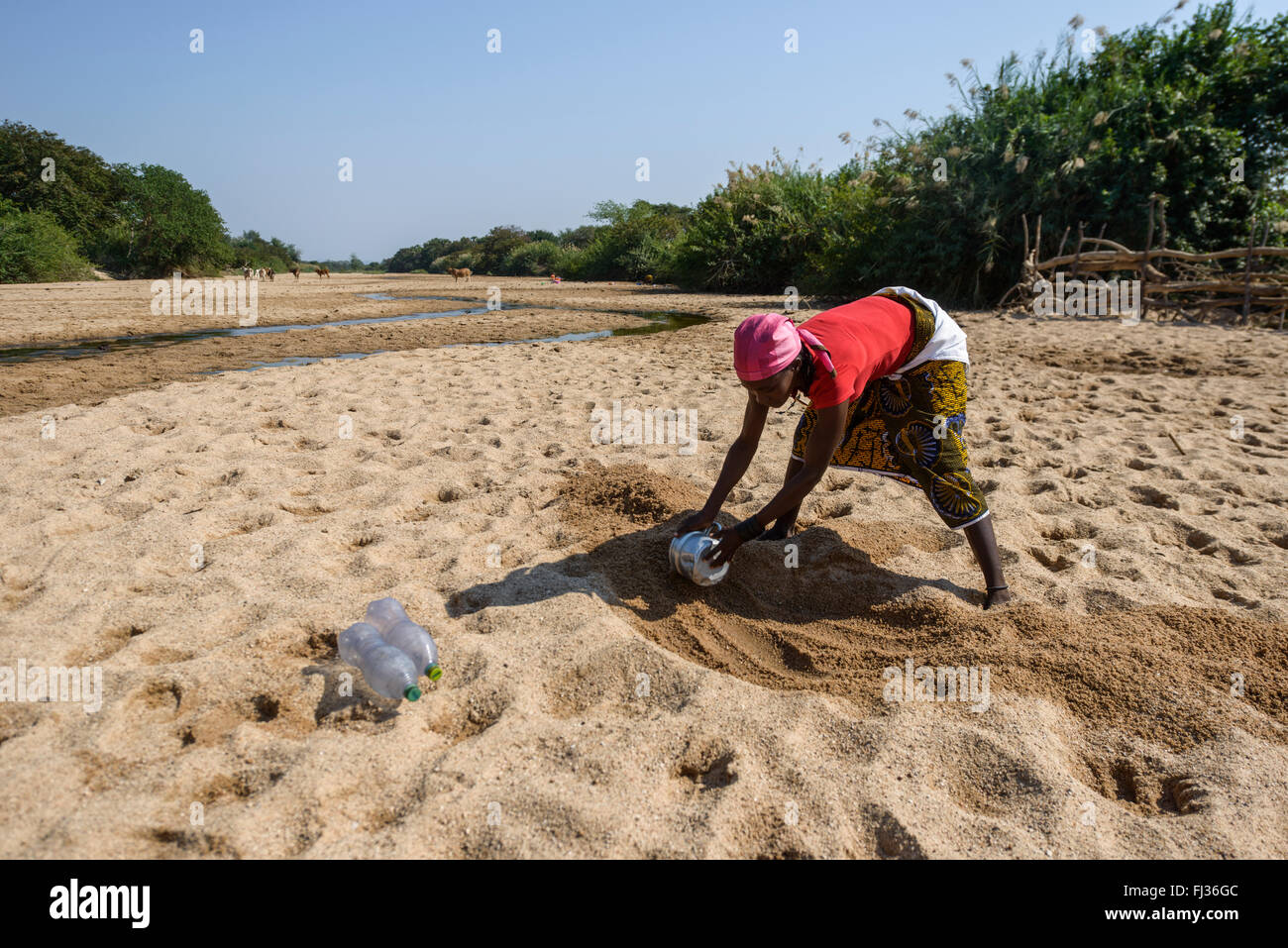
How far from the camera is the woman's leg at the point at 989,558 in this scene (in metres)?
2.96

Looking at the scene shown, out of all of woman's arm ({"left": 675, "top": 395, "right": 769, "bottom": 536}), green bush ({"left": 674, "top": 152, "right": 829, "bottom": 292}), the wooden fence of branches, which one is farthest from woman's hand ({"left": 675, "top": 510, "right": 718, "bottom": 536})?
green bush ({"left": 674, "top": 152, "right": 829, "bottom": 292})

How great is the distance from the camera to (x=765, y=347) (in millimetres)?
2404

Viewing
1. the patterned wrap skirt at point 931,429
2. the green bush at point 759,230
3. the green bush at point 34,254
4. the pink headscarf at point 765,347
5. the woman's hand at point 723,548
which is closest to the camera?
the pink headscarf at point 765,347

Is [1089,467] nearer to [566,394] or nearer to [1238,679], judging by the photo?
[1238,679]

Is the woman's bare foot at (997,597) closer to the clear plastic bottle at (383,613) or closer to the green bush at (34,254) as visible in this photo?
the clear plastic bottle at (383,613)

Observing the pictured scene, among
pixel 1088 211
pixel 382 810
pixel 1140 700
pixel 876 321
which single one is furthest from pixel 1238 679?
pixel 1088 211

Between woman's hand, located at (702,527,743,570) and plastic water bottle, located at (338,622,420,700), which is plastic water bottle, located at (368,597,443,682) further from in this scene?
woman's hand, located at (702,527,743,570)

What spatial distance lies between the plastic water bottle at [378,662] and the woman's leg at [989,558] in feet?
7.41

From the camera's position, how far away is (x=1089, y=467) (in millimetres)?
4473

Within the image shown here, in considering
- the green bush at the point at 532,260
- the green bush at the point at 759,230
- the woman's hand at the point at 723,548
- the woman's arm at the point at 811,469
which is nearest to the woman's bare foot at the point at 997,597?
the woman's arm at the point at 811,469

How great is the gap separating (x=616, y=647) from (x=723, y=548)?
1.98 feet

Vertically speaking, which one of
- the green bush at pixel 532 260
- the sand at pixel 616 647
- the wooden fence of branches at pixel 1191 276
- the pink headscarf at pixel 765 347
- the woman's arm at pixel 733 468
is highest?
the green bush at pixel 532 260

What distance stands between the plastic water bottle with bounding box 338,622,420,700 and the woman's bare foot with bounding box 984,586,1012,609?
7.63 feet
